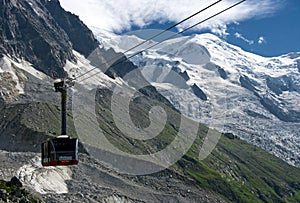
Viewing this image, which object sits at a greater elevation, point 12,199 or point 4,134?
point 12,199

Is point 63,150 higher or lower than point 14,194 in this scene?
higher

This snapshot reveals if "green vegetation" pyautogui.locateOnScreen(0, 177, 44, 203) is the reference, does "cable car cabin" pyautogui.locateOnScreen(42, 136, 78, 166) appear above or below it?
above

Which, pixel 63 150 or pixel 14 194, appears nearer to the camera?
pixel 63 150

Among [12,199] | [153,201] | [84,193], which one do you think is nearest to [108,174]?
[153,201]

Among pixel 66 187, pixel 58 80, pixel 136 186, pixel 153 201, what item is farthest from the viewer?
pixel 136 186

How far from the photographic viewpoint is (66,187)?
419ft

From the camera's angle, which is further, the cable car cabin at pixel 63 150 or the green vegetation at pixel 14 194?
the green vegetation at pixel 14 194

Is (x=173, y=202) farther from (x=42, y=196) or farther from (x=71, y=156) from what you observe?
(x=71, y=156)

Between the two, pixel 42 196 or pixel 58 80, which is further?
pixel 42 196

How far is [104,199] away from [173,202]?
28517mm

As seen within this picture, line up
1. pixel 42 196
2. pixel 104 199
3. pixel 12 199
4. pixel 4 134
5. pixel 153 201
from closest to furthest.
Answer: pixel 12 199 → pixel 42 196 → pixel 104 199 → pixel 153 201 → pixel 4 134

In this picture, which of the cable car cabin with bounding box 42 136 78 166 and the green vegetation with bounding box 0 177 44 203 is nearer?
the cable car cabin with bounding box 42 136 78 166

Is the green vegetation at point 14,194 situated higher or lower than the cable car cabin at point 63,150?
lower

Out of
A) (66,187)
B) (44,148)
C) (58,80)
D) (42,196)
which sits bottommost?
(66,187)
